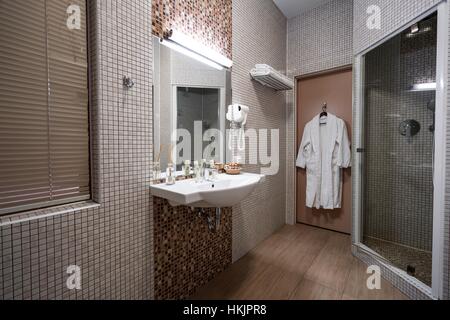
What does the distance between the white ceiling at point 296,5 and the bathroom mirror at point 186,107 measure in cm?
151

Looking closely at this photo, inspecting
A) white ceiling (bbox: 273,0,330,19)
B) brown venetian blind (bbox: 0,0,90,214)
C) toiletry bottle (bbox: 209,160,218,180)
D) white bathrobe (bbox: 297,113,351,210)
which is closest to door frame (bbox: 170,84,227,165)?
toiletry bottle (bbox: 209,160,218,180)

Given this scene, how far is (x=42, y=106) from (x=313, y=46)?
2851 mm

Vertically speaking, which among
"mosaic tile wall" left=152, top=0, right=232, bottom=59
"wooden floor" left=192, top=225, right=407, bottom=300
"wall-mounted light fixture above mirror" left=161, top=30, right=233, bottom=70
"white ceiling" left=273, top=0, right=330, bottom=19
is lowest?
"wooden floor" left=192, top=225, right=407, bottom=300

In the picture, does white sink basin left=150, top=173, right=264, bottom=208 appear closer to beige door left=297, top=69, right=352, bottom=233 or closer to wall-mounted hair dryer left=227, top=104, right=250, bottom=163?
wall-mounted hair dryer left=227, top=104, right=250, bottom=163

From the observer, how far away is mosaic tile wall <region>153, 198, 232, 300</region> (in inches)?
51.8

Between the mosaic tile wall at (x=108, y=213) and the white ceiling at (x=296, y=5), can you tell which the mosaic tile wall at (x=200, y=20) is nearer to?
the mosaic tile wall at (x=108, y=213)

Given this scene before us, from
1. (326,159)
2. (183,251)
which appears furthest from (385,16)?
(183,251)

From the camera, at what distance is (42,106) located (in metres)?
0.92

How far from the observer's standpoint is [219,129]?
1842 millimetres

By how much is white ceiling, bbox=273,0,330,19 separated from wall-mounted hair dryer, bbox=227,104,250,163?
1.60 metres

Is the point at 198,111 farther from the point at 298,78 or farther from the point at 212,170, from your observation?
the point at 298,78

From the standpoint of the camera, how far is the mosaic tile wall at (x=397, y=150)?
1.89 metres

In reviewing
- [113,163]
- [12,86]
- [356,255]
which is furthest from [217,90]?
[356,255]
